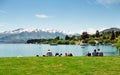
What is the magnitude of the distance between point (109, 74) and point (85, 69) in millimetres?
2731

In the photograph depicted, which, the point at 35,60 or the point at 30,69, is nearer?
the point at 30,69

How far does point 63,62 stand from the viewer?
30.2 m

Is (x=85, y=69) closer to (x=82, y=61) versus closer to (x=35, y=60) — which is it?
(x=82, y=61)

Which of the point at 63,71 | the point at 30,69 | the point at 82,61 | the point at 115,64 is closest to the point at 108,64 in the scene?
the point at 115,64

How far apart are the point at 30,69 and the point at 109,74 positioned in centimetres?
709

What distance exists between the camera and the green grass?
25.6 meters

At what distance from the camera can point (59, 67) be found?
27.9 m

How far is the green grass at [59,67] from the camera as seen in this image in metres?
25.6

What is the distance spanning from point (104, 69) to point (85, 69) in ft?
5.82

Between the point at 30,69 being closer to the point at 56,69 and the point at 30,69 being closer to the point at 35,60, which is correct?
the point at 56,69

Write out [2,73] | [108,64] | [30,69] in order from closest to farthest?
[2,73] < [30,69] < [108,64]

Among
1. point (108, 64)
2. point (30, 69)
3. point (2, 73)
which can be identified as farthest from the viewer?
point (108, 64)

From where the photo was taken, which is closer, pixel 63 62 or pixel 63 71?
pixel 63 71

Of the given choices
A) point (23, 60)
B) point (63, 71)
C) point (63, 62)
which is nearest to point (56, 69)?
point (63, 71)
